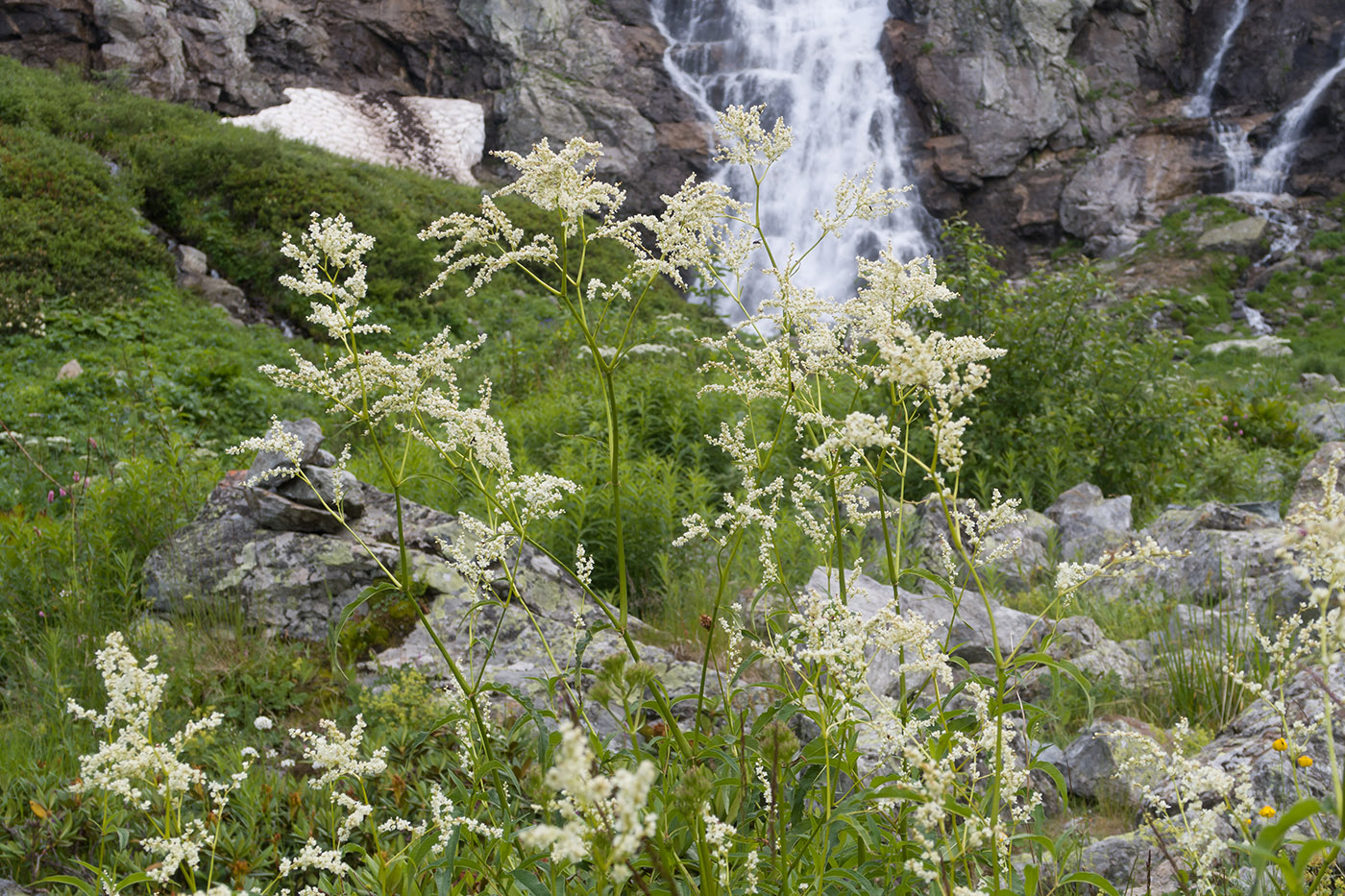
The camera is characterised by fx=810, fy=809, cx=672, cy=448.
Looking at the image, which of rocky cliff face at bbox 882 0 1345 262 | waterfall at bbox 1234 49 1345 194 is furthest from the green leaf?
waterfall at bbox 1234 49 1345 194

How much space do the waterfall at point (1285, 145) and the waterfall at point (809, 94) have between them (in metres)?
10.3

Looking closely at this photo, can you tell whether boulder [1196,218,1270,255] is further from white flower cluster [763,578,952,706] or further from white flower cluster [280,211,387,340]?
white flower cluster [280,211,387,340]

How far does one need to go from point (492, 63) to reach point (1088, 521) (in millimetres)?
28174

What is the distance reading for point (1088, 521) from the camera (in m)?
6.30

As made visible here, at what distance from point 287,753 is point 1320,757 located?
385 cm

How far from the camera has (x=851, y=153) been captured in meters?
26.5

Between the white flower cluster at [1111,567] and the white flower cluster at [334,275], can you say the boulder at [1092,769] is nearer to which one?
the white flower cluster at [1111,567]

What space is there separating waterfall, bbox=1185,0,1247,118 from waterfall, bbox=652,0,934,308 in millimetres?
10228

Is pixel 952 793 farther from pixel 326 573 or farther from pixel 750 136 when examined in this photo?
pixel 326 573

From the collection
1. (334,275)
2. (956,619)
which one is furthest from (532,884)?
(956,619)

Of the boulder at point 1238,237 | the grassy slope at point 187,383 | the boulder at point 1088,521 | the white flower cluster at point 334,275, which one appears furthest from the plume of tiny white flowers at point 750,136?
the boulder at point 1238,237

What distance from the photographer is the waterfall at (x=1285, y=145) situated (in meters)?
25.6

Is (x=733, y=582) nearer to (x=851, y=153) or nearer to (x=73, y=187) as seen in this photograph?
(x=73, y=187)

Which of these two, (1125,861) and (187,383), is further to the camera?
(187,383)
